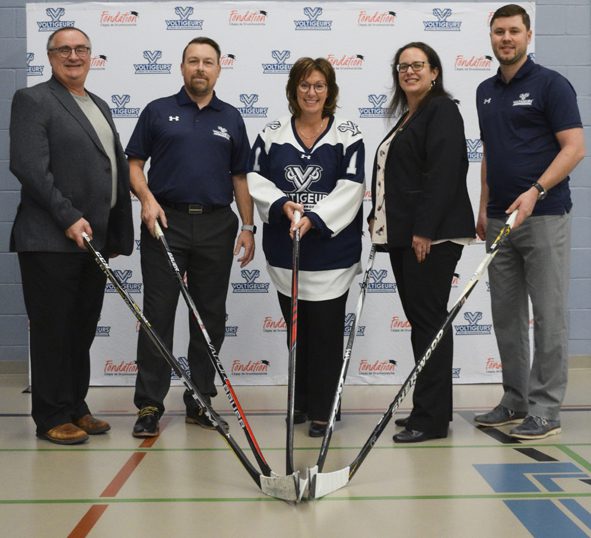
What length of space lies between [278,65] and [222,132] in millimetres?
1234

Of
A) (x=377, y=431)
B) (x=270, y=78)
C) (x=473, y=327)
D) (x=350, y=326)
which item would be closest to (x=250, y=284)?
(x=350, y=326)

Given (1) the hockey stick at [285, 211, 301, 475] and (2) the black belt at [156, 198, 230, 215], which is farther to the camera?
(2) the black belt at [156, 198, 230, 215]

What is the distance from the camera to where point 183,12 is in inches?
185

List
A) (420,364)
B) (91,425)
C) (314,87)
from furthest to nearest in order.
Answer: (91,425)
(314,87)
(420,364)

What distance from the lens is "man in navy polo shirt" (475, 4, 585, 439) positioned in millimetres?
3301

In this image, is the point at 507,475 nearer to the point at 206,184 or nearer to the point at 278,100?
the point at 206,184

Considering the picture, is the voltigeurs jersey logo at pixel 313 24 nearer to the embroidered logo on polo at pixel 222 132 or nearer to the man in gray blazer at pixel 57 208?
the embroidered logo on polo at pixel 222 132

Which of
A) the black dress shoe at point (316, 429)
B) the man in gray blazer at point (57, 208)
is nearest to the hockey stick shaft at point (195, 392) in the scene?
the man in gray blazer at point (57, 208)

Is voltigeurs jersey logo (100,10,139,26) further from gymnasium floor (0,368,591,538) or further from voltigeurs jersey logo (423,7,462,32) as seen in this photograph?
gymnasium floor (0,368,591,538)

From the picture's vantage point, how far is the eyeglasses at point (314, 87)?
3.48m

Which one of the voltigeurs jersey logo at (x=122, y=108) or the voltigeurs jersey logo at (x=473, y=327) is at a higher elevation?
the voltigeurs jersey logo at (x=122, y=108)

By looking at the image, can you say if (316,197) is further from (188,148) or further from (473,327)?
(473,327)

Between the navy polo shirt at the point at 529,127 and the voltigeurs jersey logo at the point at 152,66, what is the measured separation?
6.88 ft

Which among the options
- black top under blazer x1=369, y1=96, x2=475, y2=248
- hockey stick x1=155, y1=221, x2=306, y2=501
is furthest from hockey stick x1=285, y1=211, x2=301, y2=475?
black top under blazer x1=369, y1=96, x2=475, y2=248
